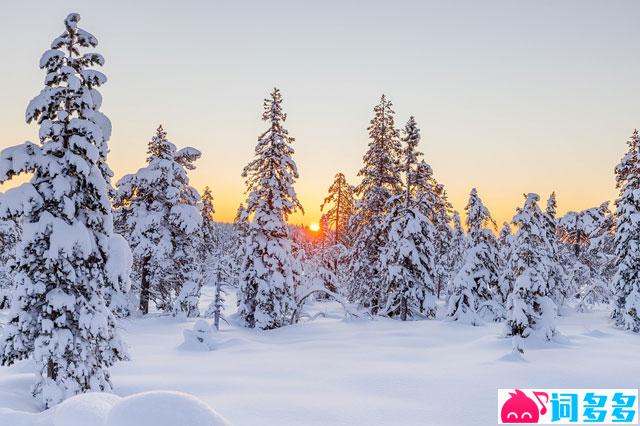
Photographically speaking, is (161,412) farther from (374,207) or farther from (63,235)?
(374,207)

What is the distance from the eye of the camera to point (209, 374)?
15.2 m

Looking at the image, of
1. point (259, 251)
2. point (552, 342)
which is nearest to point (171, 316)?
point (259, 251)

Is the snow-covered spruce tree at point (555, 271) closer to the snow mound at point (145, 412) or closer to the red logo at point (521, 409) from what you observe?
the red logo at point (521, 409)

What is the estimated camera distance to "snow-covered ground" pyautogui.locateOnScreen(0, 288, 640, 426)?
1073cm

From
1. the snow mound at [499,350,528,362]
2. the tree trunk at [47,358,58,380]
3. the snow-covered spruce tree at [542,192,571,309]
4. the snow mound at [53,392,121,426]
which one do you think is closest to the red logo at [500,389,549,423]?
the snow mound at [499,350,528,362]

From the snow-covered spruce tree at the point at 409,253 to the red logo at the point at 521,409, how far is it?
15376 millimetres

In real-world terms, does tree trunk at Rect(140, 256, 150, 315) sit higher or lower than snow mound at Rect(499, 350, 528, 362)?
higher

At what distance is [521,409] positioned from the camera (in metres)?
11.1

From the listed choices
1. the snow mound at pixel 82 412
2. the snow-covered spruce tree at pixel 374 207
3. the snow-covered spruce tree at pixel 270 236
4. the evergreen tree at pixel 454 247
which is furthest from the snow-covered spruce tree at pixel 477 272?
the evergreen tree at pixel 454 247

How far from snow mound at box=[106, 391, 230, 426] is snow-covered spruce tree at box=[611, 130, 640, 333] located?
31335mm

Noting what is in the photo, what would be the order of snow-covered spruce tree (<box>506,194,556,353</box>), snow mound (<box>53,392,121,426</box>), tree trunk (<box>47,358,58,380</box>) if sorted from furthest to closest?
snow-covered spruce tree (<box>506,194,556,353</box>), tree trunk (<box>47,358,58,380</box>), snow mound (<box>53,392,121,426</box>)
